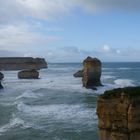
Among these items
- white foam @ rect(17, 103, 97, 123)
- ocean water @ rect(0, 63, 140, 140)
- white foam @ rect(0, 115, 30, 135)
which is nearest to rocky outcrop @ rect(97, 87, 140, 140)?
ocean water @ rect(0, 63, 140, 140)

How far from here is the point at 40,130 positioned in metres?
28.2

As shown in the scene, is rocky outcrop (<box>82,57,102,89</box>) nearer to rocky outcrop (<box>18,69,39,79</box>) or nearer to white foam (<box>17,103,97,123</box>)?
white foam (<box>17,103,97,123</box>)

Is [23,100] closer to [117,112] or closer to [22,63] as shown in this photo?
[117,112]

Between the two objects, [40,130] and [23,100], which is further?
[23,100]

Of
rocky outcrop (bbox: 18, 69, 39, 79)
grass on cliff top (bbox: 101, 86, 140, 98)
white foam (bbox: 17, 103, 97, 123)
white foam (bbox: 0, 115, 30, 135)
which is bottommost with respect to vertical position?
white foam (bbox: 0, 115, 30, 135)

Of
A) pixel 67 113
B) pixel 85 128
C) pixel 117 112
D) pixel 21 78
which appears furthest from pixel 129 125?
pixel 21 78

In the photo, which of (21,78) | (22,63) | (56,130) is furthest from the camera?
(22,63)

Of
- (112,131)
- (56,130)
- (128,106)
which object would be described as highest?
(128,106)

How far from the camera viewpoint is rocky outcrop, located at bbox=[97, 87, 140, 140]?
53.7 ft

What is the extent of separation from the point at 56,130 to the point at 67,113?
262 inches

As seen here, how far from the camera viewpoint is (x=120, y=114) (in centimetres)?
1666

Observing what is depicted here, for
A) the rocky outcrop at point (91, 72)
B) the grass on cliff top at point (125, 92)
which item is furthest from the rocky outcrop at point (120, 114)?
the rocky outcrop at point (91, 72)

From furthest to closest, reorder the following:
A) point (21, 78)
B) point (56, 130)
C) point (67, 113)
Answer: point (21, 78) < point (67, 113) < point (56, 130)

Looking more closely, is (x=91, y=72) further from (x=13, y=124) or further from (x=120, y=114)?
(x=120, y=114)
